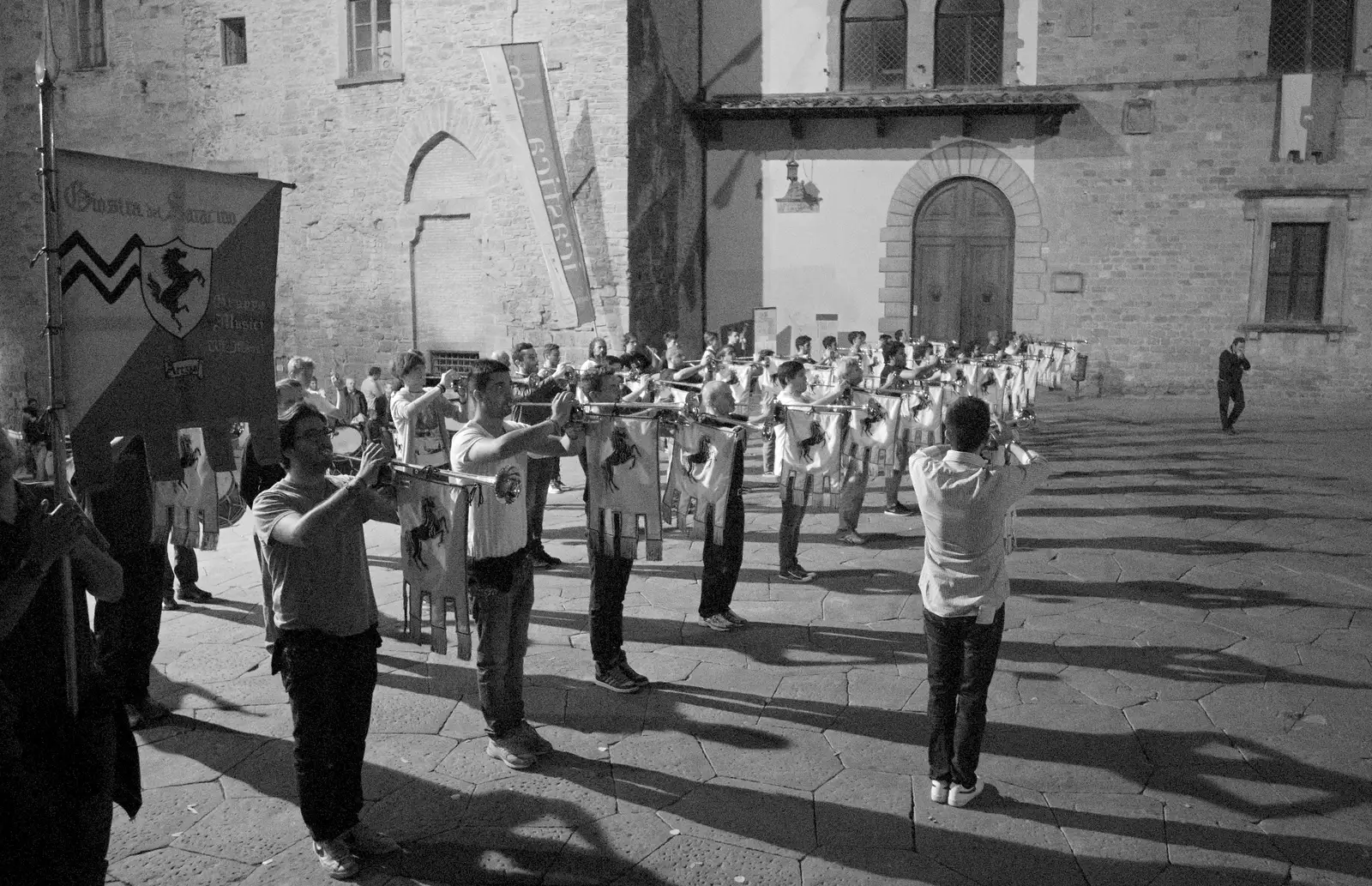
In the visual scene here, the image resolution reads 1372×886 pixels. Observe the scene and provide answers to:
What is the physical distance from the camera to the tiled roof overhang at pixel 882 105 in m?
19.5

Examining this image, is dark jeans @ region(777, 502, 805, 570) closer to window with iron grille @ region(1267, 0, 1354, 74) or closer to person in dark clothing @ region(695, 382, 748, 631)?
person in dark clothing @ region(695, 382, 748, 631)

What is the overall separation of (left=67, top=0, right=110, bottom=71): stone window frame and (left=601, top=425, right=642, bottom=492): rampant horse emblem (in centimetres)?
1994

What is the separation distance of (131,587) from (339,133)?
638 inches

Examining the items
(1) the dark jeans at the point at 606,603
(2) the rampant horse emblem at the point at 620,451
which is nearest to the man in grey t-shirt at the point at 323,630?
(1) the dark jeans at the point at 606,603

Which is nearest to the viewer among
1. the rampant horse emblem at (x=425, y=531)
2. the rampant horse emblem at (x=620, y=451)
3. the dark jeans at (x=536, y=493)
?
the rampant horse emblem at (x=425, y=531)

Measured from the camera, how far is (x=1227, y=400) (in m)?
16.4

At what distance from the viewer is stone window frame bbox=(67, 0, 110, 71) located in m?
21.5

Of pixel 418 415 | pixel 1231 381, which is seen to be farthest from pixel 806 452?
pixel 1231 381

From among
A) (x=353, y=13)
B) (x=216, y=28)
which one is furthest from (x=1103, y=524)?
(x=216, y=28)

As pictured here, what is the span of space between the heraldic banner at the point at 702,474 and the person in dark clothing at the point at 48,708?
3.97 meters

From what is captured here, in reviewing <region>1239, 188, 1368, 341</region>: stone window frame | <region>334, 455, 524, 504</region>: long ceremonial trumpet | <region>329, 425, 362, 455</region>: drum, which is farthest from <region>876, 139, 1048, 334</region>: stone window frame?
<region>334, 455, 524, 504</region>: long ceremonial trumpet

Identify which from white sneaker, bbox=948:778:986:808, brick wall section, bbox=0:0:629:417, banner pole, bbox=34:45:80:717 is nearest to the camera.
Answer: banner pole, bbox=34:45:80:717

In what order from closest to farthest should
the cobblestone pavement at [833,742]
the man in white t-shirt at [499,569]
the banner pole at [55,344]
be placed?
1. the banner pole at [55,344]
2. the cobblestone pavement at [833,742]
3. the man in white t-shirt at [499,569]

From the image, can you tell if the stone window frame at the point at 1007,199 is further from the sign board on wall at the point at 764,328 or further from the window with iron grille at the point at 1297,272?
the window with iron grille at the point at 1297,272
